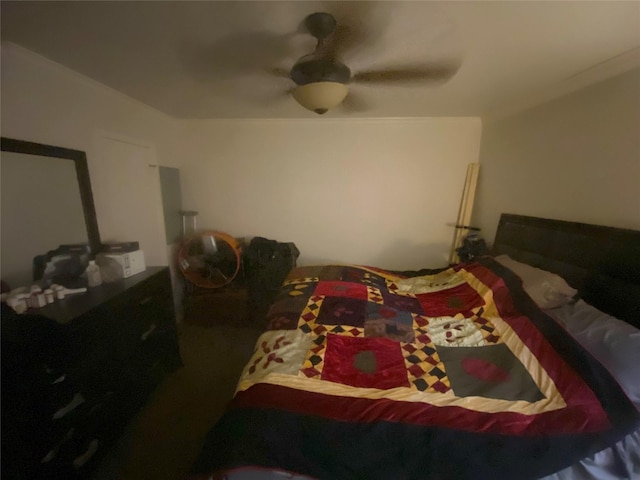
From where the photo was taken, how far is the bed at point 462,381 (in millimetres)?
917

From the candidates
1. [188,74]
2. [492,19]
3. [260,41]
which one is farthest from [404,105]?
[188,74]

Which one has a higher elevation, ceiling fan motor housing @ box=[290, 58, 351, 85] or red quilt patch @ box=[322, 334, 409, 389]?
ceiling fan motor housing @ box=[290, 58, 351, 85]

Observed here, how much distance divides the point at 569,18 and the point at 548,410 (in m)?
1.55

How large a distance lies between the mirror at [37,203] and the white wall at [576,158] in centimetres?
313

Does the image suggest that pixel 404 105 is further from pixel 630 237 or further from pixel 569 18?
pixel 630 237

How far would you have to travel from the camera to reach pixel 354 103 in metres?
2.38

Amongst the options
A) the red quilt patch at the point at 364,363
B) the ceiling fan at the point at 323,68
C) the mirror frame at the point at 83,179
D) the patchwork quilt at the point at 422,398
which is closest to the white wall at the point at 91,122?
the mirror frame at the point at 83,179

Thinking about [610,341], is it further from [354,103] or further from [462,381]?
[354,103]

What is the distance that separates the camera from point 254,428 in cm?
99

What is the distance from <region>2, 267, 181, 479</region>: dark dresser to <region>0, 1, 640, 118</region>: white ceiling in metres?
1.29

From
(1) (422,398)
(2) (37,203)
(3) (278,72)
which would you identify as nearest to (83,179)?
(2) (37,203)

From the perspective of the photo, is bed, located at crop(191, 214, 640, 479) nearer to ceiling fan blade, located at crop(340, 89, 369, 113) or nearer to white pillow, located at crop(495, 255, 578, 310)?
white pillow, located at crop(495, 255, 578, 310)

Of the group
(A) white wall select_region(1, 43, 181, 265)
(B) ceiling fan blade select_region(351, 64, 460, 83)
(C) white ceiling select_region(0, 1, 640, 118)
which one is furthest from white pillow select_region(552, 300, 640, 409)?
(A) white wall select_region(1, 43, 181, 265)

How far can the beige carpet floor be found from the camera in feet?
4.98
